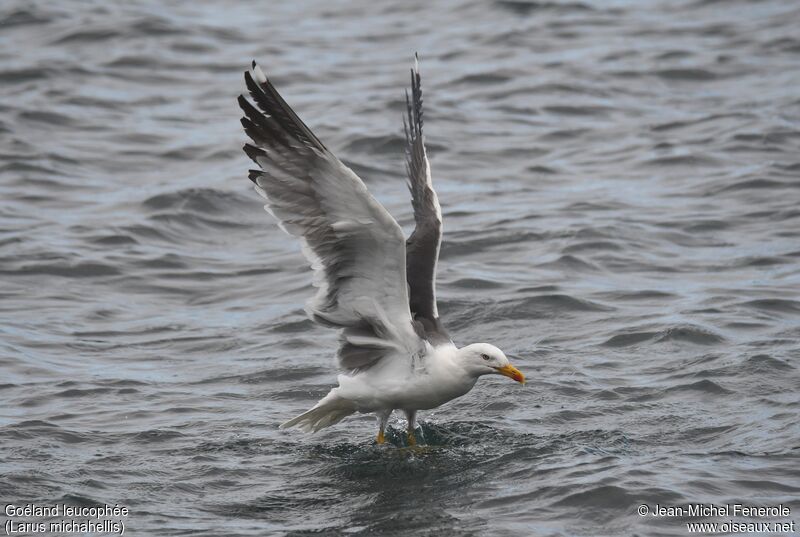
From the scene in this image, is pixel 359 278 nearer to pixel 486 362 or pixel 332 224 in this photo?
pixel 332 224

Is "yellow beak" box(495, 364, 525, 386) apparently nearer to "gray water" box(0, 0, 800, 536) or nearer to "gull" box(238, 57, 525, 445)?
"gull" box(238, 57, 525, 445)

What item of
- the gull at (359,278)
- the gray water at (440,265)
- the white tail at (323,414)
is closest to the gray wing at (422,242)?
the gull at (359,278)

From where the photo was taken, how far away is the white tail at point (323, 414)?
8.38 metres

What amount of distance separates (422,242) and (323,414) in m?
1.35

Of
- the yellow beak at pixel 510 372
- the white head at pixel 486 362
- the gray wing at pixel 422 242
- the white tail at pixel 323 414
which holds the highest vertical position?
the gray wing at pixel 422 242

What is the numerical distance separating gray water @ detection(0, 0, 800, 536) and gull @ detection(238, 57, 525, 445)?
49 cm

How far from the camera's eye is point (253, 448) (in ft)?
27.7

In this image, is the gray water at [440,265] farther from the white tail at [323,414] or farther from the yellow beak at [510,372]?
the yellow beak at [510,372]

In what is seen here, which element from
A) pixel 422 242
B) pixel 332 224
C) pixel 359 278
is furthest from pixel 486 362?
pixel 332 224

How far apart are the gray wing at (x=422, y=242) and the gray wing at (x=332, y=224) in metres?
0.40

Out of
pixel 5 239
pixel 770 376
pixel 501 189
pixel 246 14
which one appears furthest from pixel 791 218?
pixel 246 14

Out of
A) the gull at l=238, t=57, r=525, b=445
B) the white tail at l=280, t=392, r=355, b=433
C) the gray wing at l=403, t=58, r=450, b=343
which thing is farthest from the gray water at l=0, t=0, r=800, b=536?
the gray wing at l=403, t=58, r=450, b=343

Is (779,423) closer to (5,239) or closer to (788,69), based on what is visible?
(5,239)

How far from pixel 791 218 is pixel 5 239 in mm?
7892
